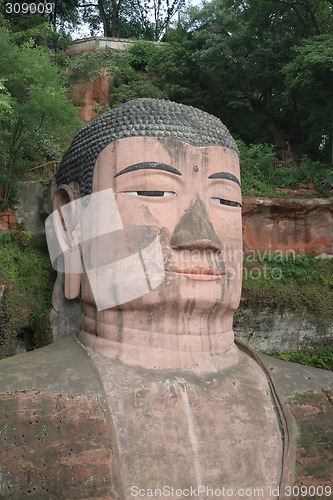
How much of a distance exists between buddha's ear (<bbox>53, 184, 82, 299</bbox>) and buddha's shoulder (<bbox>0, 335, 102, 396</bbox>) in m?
0.79

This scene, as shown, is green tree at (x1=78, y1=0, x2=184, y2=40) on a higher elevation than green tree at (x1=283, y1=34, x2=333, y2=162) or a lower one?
higher

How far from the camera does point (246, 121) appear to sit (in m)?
18.3

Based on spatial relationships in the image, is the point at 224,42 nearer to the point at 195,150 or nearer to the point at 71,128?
the point at 71,128

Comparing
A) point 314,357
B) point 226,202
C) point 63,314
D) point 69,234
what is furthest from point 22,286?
point 314,357

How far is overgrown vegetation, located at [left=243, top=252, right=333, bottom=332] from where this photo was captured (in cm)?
1016

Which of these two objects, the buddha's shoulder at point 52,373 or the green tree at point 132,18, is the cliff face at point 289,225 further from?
the green tree at point 132,18

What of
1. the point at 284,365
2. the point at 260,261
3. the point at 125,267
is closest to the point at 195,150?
the point at 125,267

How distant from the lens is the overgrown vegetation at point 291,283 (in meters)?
10.2

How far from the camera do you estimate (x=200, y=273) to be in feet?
15.1

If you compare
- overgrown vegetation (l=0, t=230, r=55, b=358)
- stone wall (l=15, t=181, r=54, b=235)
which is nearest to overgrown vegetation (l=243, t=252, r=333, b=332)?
overgrown vegetation (l=0, t=230, r=55, b=358)

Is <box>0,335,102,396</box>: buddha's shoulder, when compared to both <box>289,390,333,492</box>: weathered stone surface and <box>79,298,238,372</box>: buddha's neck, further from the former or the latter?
<box>289,390,333,492</box>: weathered stone surface

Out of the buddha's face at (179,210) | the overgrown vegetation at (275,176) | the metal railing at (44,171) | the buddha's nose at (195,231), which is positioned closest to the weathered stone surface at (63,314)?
the buddha's face at (179,210)

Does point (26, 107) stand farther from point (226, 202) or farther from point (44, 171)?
point (226, 202)

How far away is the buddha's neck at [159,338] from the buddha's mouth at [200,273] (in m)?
0.29
